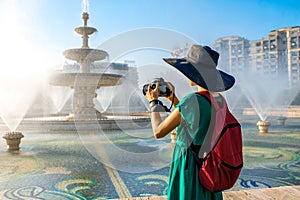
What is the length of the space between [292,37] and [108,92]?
128ft

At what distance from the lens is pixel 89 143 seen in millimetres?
8797

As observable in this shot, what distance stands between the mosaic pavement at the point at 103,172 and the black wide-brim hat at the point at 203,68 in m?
2.45

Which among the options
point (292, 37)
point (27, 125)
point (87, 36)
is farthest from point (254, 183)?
point (292, 37)

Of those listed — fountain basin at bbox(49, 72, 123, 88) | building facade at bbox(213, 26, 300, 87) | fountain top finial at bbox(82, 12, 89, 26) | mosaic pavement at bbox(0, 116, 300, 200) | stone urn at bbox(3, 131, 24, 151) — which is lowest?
mosaic pavement at bbox(0, 116, 300, 200)

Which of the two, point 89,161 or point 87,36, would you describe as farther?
point 87,36

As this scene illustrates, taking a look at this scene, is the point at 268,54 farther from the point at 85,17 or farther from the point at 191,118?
the point at 191,118

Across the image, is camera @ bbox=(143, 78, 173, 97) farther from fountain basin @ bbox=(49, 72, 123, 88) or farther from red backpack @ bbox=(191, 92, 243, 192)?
fountain basin @ bbox=(49, 72, 123, 88)

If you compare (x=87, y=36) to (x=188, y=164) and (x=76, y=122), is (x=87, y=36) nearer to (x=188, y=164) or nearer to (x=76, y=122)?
(x=76, y=122)

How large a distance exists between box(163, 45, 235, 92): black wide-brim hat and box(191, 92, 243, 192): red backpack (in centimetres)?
10

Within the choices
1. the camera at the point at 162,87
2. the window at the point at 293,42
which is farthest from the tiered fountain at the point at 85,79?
the window at the point at 293,42

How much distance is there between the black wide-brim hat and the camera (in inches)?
75.5

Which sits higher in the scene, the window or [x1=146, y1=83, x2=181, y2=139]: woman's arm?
the window

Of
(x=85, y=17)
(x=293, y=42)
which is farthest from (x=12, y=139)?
(x=293, y=42)

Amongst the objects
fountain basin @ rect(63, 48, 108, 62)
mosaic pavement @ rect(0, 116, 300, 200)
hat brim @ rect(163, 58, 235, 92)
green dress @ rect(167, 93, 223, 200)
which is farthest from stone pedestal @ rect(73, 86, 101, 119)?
hat brim @ rect(163, 58, 235, 92)
